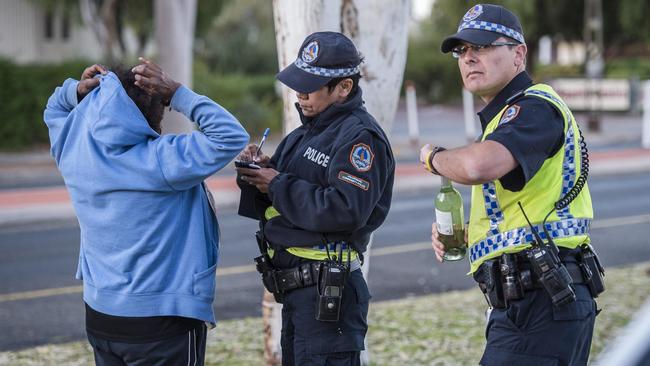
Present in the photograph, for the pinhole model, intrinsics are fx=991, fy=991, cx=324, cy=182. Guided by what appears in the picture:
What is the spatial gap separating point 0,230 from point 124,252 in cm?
936

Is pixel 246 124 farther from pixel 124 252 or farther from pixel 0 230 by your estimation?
pixel 124 252

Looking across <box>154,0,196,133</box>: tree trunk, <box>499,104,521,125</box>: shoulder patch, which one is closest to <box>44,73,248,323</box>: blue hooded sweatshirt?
<box>499,104,521,125</box>: shoulder patch

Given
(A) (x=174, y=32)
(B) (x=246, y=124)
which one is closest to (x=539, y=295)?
(A) (x=174, y=32)

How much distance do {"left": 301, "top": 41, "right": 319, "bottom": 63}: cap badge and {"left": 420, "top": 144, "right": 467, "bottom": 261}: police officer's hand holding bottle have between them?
708 mm

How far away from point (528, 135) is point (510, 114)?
117 mm

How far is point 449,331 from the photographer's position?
7.07m

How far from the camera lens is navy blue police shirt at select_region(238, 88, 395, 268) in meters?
3.67

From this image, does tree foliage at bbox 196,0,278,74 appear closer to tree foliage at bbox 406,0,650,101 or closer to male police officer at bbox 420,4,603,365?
tree foliage at bbox 406,0,650,101

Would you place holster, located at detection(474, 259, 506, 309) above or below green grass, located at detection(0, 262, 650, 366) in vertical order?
above

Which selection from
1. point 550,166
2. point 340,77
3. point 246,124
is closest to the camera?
point 550,166

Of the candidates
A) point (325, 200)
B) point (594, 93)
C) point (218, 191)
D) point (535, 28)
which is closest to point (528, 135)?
point (325, 200)

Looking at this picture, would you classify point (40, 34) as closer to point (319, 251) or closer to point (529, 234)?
point (319, 251)

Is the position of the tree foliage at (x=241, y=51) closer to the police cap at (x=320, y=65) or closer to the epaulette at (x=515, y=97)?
the police cap at (x=320, y=65)

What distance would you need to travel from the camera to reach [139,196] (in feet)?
11.7
